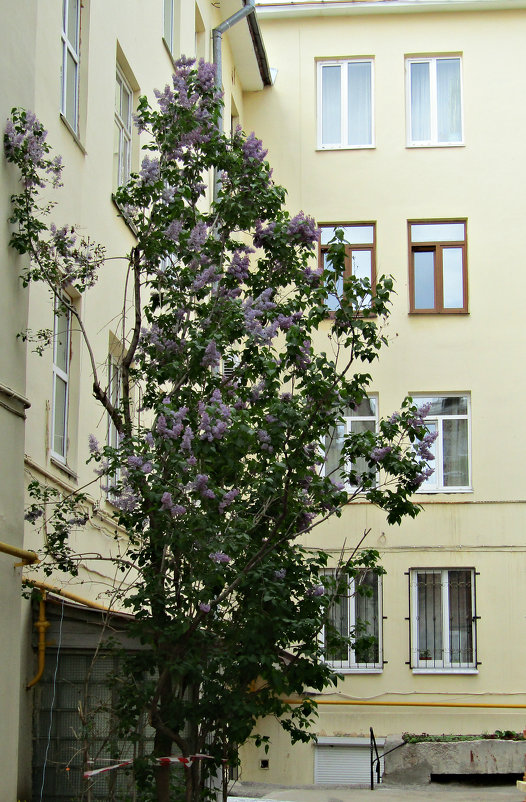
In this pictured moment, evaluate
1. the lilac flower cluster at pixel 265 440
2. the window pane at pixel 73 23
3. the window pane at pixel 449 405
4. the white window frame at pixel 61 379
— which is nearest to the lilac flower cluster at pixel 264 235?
the lilac flower cluster at pixel 265 440

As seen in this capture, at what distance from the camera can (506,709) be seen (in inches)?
813

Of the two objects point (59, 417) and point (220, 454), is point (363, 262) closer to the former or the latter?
point (59, 417)

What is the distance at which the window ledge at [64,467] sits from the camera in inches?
448

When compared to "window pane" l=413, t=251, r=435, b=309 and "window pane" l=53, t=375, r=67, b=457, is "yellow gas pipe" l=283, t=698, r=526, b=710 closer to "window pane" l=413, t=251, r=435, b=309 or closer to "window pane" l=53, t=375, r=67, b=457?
"window pane" l=413, t=251, r=435, b=309

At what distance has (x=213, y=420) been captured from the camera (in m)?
7.85

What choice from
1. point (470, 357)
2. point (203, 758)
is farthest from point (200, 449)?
point (470, 357)

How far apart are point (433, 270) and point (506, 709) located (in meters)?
7.67

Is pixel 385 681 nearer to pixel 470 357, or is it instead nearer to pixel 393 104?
pixel 470 357

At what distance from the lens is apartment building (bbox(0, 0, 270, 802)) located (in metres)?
8.36

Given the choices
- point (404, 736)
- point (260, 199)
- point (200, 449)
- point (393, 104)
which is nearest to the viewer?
point (200, 449)

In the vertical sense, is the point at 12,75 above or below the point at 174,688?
above

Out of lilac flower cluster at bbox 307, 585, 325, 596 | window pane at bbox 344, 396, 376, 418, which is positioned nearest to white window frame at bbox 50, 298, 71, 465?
lilac flower cluster at bbox 307, 585, 325, 596

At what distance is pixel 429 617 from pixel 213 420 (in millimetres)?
14226

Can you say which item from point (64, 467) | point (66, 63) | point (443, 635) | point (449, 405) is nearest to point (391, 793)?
point (443, 635)
